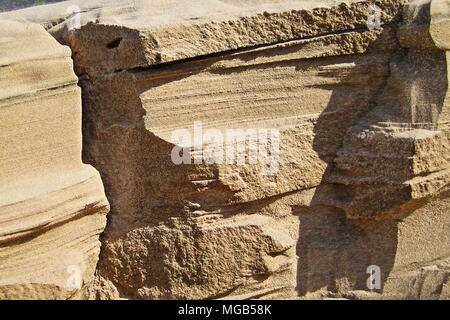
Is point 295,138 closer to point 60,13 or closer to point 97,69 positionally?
point 97,69

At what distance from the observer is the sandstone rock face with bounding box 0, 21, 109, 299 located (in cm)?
205

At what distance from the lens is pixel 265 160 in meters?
2.27

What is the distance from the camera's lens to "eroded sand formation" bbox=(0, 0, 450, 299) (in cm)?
211

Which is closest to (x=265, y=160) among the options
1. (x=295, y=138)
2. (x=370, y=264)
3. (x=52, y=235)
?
(x=295, y=138)

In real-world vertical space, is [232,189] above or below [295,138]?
below

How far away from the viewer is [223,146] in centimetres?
219

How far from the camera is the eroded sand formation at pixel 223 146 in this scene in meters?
2.11

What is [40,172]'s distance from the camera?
2127mm

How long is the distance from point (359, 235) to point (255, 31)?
91 centimetres

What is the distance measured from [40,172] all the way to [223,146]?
2.09 feet
